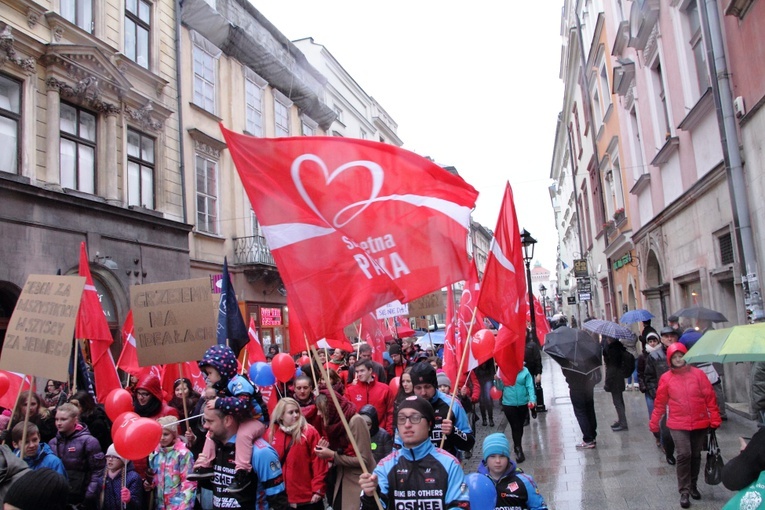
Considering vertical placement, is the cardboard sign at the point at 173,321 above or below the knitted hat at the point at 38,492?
above

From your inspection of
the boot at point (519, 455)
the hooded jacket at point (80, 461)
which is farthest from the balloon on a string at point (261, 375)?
the boot at point (519, 455)

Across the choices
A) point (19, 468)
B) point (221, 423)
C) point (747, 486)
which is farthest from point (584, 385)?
point (19, 468)

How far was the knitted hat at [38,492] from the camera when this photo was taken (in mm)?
2723

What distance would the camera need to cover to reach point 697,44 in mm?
11656

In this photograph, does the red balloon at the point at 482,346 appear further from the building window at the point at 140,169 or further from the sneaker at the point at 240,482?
the building window at the point at 140,169

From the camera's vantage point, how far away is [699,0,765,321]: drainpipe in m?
9.37

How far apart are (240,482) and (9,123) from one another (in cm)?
1154

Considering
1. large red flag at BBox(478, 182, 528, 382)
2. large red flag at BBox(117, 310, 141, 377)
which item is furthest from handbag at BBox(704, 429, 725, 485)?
large red flag at BBox(117, 310, 141, 377)

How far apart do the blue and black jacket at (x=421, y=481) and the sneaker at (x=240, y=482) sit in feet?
3.17

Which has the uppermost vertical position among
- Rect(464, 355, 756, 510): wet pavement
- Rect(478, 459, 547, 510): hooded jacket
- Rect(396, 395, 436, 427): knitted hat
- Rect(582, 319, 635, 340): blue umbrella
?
Rect(582, 319, 635, 340): blue umbrella

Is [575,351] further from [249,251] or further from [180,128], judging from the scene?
[249,251]

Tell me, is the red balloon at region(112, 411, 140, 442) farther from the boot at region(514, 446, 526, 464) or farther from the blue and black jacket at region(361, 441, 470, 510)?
the boot at region(514, 446, 526, 464)

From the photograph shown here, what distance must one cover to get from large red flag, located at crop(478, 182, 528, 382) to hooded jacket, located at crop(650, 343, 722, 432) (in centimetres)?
189

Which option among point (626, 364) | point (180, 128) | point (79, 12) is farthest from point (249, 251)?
point (626, 364)
